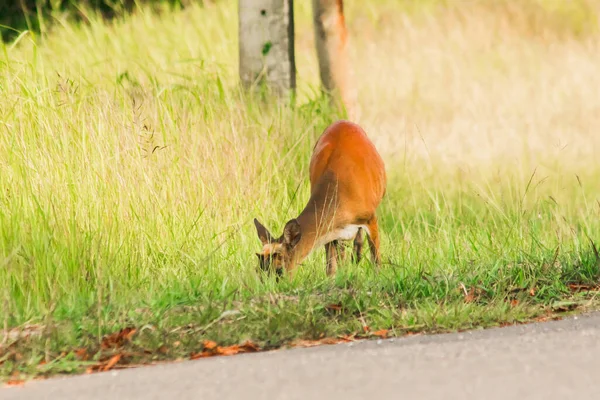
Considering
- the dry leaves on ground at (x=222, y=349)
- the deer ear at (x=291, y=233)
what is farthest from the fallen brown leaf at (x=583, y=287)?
the dry leaves on ground at (x=222, y=349)

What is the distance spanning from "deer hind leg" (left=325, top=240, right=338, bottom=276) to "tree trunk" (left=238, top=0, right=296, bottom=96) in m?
3.20

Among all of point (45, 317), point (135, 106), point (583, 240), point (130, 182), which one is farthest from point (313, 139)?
point (45, 317)

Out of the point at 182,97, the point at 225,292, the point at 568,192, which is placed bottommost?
the point at 568,192

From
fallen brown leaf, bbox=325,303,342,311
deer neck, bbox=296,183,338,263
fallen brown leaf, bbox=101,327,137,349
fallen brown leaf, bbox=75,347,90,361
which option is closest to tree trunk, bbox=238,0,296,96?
deer neck, bbox=296,183,338,263

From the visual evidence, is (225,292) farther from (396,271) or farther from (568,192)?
(568,192)

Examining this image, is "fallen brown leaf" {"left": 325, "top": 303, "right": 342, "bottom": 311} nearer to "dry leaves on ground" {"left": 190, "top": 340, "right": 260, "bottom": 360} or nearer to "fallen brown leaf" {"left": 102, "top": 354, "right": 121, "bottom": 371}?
"dry leaves on ground" {"left": 190, "top": 340, "right": 260, "bottom": 360}

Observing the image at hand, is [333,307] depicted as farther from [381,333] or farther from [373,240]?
[373,240]

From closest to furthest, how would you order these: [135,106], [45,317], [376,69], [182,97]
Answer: [45,317] < [135,106] < [182,97] < [376,69]

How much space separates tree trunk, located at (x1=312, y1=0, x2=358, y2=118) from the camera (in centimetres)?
1341

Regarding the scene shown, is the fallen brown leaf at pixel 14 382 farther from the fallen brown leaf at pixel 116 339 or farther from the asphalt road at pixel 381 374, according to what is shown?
the fallen brown leaf at pixel 116 339

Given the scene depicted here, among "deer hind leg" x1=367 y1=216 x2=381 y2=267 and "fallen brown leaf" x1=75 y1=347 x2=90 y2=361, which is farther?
"deer hind leg" x1=367 y1=216 x2=381 y2=267

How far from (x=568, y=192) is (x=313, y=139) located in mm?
3259

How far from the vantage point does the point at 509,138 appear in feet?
51.5

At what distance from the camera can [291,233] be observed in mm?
7594
